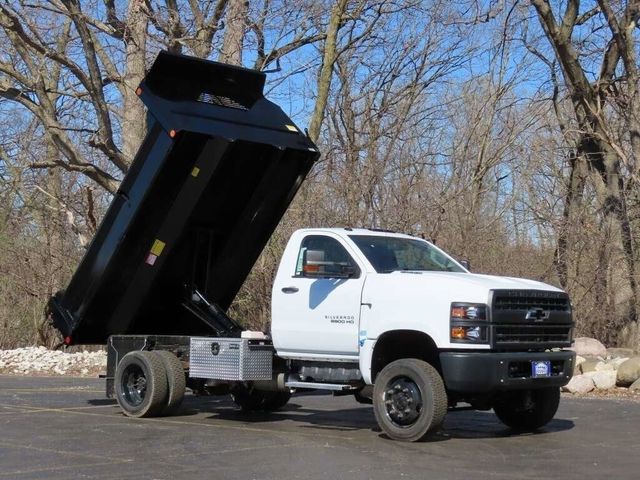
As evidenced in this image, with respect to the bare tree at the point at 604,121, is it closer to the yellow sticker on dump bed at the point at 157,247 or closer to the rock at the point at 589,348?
the rock at the point at 589,348

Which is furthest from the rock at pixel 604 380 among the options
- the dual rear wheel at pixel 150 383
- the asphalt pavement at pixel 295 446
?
the dual rear wheel at pixel 150 383

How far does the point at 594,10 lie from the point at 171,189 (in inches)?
596

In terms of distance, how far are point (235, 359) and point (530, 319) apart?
11.5ft

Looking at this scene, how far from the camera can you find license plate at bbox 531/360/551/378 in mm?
9922

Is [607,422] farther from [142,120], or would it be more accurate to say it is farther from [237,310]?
[142,120]

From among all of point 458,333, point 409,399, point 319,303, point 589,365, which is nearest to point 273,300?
point 319,303

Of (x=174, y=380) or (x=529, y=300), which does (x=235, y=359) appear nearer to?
(x=174, y=380)

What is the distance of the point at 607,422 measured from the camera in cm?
1195

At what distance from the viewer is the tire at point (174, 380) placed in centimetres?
1184

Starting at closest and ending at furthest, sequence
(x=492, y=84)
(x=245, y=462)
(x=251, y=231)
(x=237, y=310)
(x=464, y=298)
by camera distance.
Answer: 1. (x=245, y=462)
2. (x=464, y=298)
3. (x=251, y=231)
4. (x=237, y=310)
5. (x=492, y=84)

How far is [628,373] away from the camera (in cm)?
1587

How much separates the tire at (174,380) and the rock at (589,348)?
9.27m

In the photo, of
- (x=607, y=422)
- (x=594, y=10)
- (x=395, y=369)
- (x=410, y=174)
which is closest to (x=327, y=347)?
(x=395, y=369)

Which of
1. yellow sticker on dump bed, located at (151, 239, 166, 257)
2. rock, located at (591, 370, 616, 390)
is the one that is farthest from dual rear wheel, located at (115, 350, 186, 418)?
rock, located at (591, 370, 616, 390)
